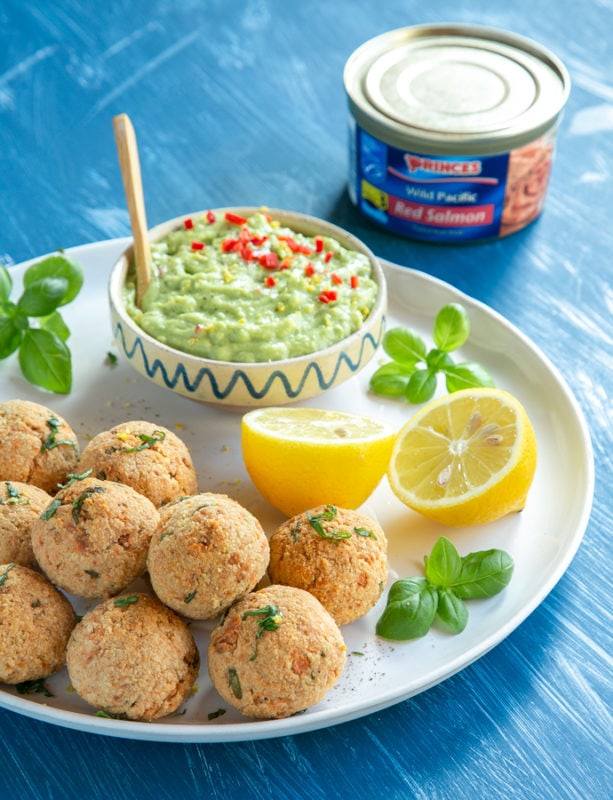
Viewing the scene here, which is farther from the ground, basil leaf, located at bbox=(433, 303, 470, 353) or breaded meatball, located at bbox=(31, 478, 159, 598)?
breaded meatball, located at bbox=(31, 478, 159, 598)

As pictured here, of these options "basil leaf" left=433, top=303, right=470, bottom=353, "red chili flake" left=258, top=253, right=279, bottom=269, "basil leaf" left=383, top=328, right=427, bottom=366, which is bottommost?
"basil leaf" left=383, top=328, right=427, bottom=366

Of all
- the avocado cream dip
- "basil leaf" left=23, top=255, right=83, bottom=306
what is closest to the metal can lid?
the avocado cream dip

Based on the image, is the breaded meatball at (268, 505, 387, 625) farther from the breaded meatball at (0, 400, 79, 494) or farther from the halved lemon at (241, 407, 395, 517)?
the breaded meatball at (0, 400, 79, 494)

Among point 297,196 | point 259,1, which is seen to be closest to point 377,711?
point 297,196

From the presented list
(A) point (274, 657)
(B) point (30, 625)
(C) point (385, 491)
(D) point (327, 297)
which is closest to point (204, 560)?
(A) point (274, 657)

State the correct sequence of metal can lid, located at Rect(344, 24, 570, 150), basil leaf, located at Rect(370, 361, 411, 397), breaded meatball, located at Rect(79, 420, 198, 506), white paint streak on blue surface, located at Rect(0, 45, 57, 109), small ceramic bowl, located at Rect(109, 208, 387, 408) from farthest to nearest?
white paint streak on blue surface, located at Rect(0, 45, 57, 109) < metal can lid, located at Rect(344, 24, 570, 150) < basil leaf, located at Rect(370, 361, 411, 397) < small ceramic bowl, located at Rect(109, 208, 387, 408) < breaded meatball, located at Rect(79, 420, 198, 506)

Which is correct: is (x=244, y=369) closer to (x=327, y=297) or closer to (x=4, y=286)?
(x=327, y=297)

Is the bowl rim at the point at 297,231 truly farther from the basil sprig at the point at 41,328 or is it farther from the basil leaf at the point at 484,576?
the basil leaf at the point at 484,576
